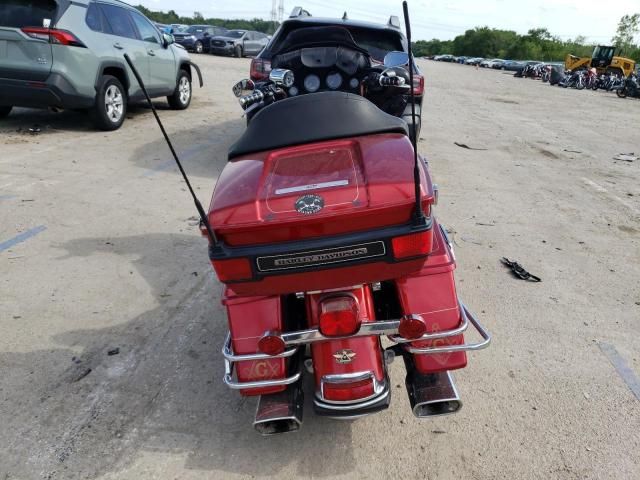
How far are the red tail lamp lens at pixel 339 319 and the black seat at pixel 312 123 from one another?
0.85 metres

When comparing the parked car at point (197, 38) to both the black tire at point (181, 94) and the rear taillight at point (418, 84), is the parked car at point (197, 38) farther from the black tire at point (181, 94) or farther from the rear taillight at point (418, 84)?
the rear taillight at point (418, 84)

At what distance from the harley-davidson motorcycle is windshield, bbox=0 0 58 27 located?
6.31 m

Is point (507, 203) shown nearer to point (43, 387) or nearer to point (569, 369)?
point (569, 369)

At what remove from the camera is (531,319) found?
3.53 m

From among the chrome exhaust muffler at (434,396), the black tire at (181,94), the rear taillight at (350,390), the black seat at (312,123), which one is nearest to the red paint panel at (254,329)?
the rear taillight at (350,390)

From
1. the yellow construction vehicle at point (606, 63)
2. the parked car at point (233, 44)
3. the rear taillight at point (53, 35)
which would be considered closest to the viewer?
the rear taillight at point (53, 35)

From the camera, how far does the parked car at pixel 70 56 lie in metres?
6.96

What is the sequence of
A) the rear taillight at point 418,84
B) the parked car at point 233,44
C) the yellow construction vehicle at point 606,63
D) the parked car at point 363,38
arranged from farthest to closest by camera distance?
the yellow construction vehicle at point 606,63 < the parked car at point 233,44 < the parked car at point 363,38 < the rear taillight at point 418,84

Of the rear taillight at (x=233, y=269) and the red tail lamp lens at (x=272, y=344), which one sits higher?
the rear taillight at (x=233, y=269)

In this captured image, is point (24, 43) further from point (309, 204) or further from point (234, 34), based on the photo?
point (234, 34)

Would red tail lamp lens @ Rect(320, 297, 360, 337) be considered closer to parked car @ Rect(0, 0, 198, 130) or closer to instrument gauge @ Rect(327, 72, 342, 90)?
instrument gauge @ Rect(327, 72, 342, 90)

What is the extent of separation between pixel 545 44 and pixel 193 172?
93.2 m

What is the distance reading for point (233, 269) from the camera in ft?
6.46

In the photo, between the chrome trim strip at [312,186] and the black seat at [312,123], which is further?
the black seat at [312,123]
